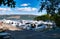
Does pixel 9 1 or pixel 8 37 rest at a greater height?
pixel 9 1

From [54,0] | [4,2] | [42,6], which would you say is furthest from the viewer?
[42,6]

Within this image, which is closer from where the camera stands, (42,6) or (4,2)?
(4,2)

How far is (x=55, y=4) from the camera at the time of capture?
1416 centimetres

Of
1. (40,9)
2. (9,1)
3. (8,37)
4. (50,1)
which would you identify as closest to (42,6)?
(40,9)

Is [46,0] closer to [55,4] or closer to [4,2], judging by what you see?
[55,4]

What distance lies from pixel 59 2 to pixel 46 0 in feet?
2.97

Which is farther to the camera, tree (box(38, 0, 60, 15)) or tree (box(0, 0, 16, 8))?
tree (box(38, 0, 60, 15))

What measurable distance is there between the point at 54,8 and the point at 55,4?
0.27 meters

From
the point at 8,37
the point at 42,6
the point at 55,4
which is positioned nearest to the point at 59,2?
the point at 55,4

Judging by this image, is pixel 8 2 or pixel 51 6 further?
pixel 51 6

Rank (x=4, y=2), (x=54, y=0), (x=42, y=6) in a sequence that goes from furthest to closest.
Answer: (x=42, y=6) → (x=54, y=0) → (x=4, y=2)

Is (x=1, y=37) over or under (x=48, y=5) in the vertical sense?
under

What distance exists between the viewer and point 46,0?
45.4 feet

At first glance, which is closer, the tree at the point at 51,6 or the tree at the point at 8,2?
the tree at the point at 8,2
